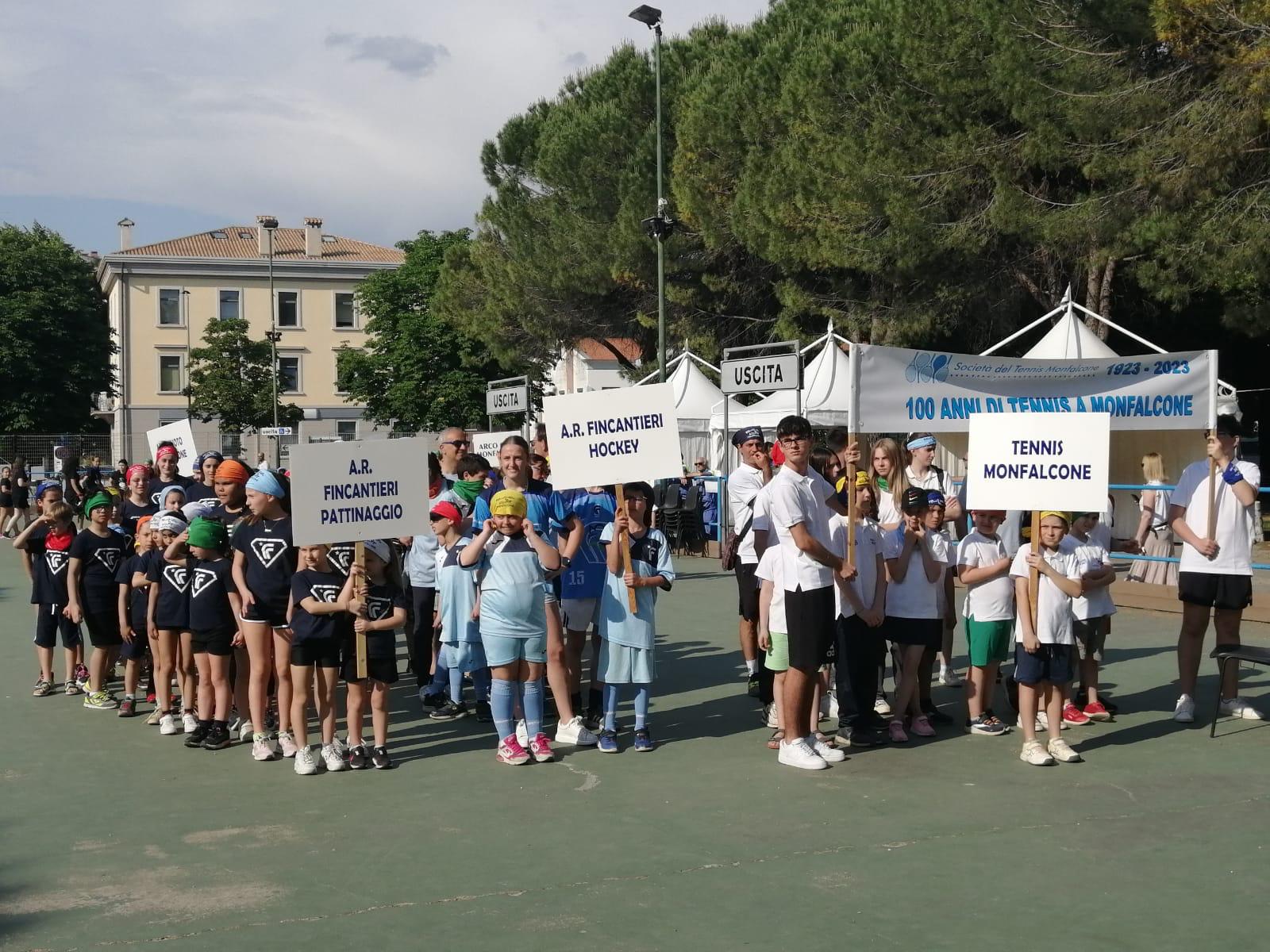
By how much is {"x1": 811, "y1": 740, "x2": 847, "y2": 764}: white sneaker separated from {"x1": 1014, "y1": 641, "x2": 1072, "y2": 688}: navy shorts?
1.02 meters

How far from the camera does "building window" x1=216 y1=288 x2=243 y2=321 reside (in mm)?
74000

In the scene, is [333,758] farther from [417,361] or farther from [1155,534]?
[417,361]

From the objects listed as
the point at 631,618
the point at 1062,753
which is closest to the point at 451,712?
the point at 631,618

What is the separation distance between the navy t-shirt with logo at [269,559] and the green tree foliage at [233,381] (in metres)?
50.0

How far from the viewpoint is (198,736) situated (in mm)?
8172

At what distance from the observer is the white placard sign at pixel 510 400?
19250 mm

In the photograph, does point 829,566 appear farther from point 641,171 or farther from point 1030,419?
point 641,171

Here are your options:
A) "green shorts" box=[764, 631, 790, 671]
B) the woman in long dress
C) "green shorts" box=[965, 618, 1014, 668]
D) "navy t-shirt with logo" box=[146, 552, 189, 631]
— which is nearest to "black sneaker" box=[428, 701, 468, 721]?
"navy t-shirt with logo" box=[146, 552, 189, 631]

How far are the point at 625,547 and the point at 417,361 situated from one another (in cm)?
4408

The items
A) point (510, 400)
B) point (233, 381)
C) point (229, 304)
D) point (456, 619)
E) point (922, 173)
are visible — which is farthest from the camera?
point (229, 304)

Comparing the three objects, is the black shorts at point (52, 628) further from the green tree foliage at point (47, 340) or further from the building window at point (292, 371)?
the building window at point (292, 371)

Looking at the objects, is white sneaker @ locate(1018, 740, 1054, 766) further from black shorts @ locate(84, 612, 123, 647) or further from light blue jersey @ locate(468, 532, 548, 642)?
black shorts @ locate(84, 612, 123, 647)

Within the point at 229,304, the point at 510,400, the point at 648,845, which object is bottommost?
the point at 648,845

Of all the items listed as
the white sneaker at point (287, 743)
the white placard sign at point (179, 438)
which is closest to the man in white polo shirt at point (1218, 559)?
the white sneaker at point (287, 743)
